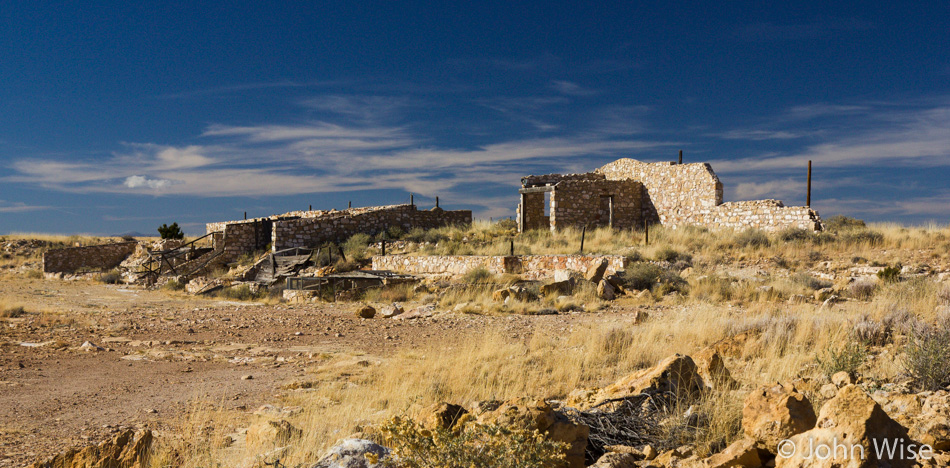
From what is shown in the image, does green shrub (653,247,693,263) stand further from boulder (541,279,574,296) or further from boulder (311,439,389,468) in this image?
boulder (311,439,389,468)

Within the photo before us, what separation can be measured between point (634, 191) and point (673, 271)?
13.4 meters

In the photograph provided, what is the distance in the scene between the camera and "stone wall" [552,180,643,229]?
26.7 m

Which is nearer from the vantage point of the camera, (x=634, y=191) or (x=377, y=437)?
(x=377, y=437)

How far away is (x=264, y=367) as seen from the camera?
8.22m

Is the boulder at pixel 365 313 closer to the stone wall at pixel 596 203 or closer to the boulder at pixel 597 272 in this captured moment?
the boulder at pixel 597 272

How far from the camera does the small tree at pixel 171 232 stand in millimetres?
38344

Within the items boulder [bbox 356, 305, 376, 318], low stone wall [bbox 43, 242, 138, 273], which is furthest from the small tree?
boulder [bbox 356, 305, 376, 318]

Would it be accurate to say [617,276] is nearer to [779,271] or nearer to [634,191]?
[779,271]

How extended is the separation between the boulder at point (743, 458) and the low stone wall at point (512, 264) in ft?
44.0

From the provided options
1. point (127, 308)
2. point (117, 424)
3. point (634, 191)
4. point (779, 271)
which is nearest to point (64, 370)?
point (117, 424)

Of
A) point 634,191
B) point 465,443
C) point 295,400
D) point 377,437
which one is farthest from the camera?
point 634,191

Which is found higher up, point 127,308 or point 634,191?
point 634,191

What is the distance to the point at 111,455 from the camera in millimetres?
4066

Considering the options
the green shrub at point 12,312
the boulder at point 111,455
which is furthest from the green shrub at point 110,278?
the boulder at point 111,455
